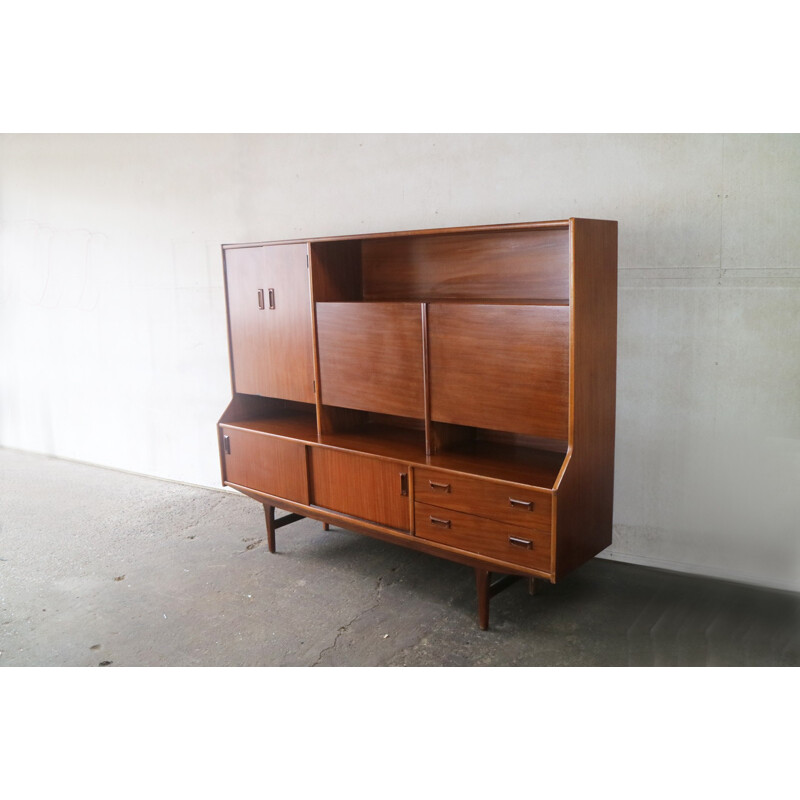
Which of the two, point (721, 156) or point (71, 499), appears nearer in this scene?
point (721, 156)

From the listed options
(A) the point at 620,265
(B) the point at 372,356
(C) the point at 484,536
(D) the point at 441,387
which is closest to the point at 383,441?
(B) the point at 372,356

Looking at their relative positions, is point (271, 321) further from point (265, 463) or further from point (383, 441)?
point (383, 441)

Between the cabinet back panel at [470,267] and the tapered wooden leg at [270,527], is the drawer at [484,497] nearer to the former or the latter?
the cabinet back panel at [470,267]

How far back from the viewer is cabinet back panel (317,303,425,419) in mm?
3158

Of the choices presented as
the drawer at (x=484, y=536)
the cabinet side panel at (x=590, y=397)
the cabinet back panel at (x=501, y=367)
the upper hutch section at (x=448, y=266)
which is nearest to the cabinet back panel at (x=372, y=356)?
the cabinet back panel at (x=501, y=367)

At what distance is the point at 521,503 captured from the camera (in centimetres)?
276

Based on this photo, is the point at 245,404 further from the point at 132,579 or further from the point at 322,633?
the point at 322,633

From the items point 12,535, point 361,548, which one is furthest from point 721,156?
point 12,535

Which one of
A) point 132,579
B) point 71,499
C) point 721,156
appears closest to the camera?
point 721,156

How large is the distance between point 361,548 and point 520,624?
1.13 meters

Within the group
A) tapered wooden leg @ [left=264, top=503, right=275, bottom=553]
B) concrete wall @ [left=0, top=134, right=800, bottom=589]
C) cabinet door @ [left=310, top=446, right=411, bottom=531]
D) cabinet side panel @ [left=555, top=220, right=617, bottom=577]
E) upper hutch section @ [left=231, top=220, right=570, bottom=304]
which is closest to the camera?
cabinet side panel @ [left=555, top=220, right=617, bottom=577]

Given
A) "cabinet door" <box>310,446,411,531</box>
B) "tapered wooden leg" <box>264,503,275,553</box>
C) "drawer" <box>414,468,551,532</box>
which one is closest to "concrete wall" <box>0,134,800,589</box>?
"drawer" <box>414,468,551,532</box>

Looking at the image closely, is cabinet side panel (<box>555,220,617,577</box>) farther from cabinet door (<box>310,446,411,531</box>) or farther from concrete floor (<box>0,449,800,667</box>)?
cabinet door (<box>310,446,411,531</box>)

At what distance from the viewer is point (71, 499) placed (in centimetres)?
499
